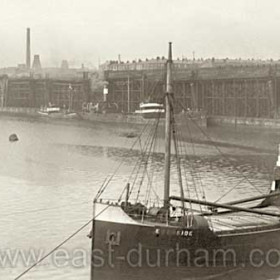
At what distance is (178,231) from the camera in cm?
2330

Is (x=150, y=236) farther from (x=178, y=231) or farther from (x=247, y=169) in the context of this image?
(x=247, y=169)

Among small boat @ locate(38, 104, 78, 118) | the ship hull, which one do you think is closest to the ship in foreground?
the ship hull

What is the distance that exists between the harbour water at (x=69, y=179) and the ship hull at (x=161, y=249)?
99 centimetres

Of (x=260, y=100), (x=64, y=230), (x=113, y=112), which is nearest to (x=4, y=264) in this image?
(x=64, y=230)

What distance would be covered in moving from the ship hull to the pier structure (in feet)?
218

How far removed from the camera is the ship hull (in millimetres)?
23203

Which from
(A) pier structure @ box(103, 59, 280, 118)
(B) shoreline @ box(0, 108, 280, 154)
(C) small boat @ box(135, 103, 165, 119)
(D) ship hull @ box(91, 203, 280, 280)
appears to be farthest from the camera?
(C) small boat @ box(135, 103, 165, 119)

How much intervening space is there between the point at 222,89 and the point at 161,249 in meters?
82.8

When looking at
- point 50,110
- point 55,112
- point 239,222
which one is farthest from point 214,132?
point 239,222

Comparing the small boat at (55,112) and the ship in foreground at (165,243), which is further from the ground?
the small boat at (55,112)

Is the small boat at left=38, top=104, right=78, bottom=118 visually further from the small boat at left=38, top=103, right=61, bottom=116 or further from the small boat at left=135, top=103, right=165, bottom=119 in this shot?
the small boat at left=135, top=103, right=165, bottom=119

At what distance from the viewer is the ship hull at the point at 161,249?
76.1ft

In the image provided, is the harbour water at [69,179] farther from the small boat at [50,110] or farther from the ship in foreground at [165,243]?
the small boat at [50,110]

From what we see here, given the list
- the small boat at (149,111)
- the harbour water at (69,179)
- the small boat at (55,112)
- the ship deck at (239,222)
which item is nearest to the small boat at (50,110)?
the small boat at (55,112)
